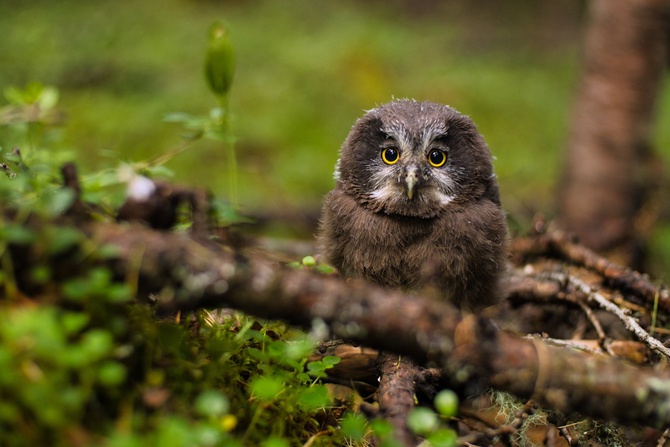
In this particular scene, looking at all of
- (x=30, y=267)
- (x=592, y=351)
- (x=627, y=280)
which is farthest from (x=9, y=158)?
(x=627, y=280)

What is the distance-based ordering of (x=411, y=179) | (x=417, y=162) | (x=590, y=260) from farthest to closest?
(x=590, y=260) < (x=417, y=162) < (x=411, y=179)

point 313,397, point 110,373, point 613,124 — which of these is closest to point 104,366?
point 110,373

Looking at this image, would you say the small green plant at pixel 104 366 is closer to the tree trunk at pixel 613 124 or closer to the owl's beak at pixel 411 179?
the owl's beak at pixel 411 179

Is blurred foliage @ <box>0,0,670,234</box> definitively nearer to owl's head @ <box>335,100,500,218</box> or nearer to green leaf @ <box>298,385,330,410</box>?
owl's head @ <box>335,100,500,218</box>

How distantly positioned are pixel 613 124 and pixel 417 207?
342 cm

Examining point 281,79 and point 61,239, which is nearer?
point 61,239

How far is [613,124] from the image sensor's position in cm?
570

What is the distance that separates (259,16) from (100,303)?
10.2 m

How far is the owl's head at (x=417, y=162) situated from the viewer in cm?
307

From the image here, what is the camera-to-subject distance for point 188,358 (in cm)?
180

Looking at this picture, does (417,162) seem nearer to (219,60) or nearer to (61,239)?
(219,60)

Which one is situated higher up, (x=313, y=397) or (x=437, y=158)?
(x=437, y=158)

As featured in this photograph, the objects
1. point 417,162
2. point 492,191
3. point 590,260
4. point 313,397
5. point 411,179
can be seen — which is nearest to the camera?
point 313,397

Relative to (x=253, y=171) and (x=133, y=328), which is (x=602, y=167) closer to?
(x=253, y=171)
